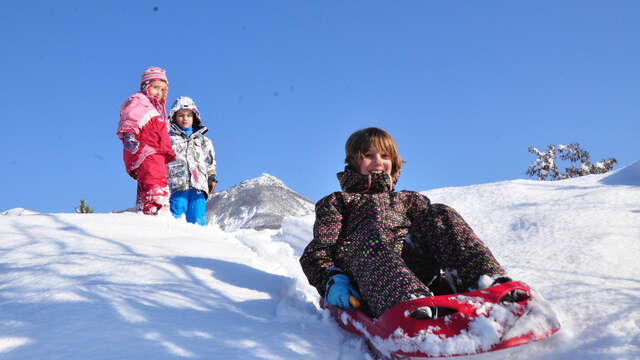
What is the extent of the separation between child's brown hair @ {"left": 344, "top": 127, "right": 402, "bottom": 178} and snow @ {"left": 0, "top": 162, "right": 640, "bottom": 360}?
70cm

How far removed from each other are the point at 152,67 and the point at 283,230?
215cm

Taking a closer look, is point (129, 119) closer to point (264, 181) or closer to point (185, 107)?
point (185, 107)

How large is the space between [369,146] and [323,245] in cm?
61

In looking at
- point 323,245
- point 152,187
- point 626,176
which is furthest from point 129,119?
point 626,176

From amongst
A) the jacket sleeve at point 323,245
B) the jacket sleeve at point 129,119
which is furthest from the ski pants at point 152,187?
the jacket sleeve at point 323,245

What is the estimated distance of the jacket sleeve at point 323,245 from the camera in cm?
188

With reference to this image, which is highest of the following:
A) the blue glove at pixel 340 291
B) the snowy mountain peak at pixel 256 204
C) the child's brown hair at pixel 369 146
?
the snowy mountain peak at pixel 256 204

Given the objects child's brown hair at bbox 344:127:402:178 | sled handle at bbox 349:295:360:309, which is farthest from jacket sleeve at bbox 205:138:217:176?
sled handle at bbox 349:295:360:309

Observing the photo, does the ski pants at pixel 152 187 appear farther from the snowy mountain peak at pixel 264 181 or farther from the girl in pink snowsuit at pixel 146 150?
the snowy mountain peak at pixel 264 181

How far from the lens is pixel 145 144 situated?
4.07 m

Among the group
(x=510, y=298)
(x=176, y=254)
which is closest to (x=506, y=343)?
(x=510, y=298)

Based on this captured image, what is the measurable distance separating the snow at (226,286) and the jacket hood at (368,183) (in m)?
0.55

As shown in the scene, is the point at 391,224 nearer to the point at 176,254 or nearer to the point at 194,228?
the point at 176,254

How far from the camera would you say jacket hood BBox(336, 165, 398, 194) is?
7.20ft
